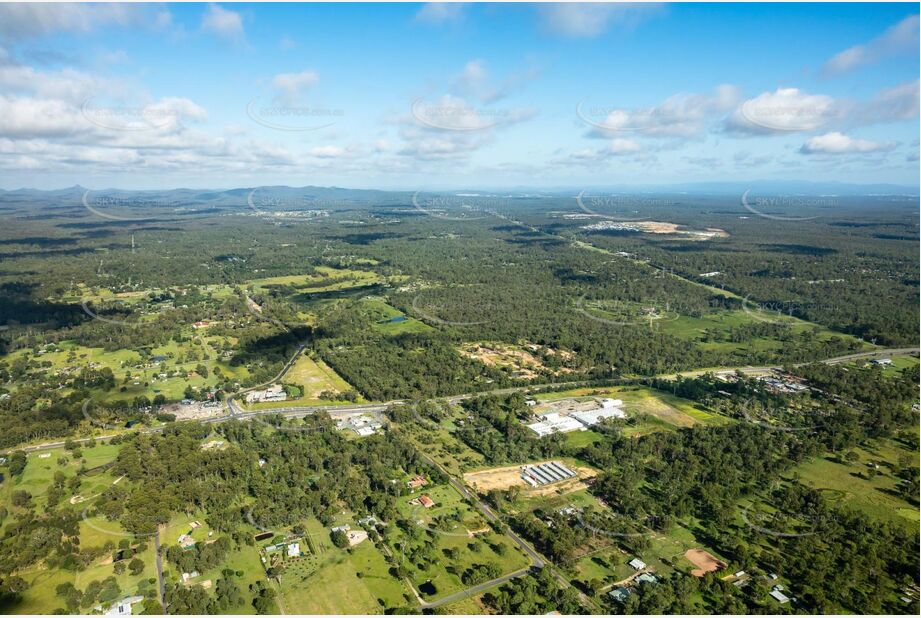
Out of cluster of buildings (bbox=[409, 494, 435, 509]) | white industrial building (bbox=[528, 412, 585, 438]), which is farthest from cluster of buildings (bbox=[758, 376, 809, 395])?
cluster of buildings (bbox=[409, 494, 435, 509])

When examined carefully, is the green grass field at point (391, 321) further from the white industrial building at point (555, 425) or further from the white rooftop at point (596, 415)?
the white rooftop at point (596, 415)

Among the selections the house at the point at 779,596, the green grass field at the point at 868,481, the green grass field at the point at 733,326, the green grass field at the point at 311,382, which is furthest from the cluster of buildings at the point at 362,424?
the green grass field at the point at 733,326

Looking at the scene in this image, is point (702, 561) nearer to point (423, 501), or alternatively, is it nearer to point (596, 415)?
point (423, 501)

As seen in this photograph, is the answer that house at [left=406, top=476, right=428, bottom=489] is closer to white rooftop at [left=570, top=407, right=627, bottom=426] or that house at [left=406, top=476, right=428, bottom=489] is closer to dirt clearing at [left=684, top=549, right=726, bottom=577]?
white rooftop at [left=570, top=407, right=627, bottom=426]

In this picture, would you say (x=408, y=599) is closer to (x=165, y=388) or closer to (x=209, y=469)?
(x=209, y=469)

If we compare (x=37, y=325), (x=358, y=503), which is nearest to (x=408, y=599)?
(x=358, y=503)

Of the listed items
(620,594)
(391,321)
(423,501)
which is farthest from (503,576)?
(391,321)
